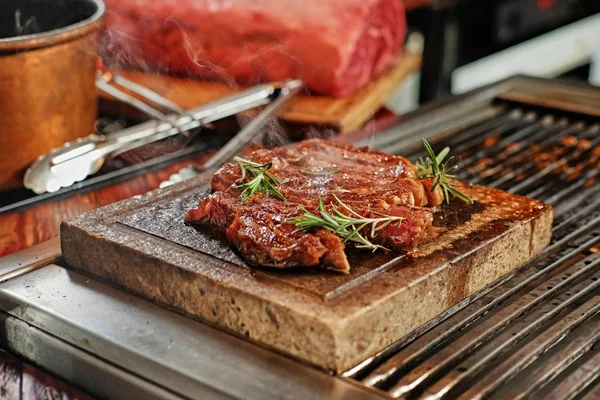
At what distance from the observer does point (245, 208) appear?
2.12m

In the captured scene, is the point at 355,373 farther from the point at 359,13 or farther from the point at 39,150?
the point at 359,13

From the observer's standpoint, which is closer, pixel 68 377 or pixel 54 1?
pixel 68 377

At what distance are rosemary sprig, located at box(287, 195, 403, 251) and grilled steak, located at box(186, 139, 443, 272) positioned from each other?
2cm

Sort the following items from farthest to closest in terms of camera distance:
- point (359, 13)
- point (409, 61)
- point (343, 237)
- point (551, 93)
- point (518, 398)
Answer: point (409, 61) < point (359, 13) < point (551, 93) < point (343, 237) < point (518, 398)

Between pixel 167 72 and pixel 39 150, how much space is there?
1.61m

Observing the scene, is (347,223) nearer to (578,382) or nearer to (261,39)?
(578,382)

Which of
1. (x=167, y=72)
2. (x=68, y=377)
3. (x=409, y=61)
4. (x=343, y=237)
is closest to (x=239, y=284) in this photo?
(x=343, y=237)

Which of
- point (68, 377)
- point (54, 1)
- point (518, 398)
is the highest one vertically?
point (54, 1)

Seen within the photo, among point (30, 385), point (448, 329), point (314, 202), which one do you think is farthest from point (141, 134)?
point (448, 329)

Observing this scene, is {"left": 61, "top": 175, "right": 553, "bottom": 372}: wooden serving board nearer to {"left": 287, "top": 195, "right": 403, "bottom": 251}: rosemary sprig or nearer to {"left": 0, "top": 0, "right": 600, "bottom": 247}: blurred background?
{"left": 287, "top": 195, "right": 403, "bottom": 251}: rosemary sprig

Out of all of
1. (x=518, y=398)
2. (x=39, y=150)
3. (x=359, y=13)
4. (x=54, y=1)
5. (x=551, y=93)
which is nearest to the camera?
(x=518, y=398)

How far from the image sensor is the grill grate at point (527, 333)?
1825 millimetres

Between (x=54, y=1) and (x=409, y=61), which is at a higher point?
(x=54, y=1)

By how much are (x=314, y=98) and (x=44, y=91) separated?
1.53 meters
